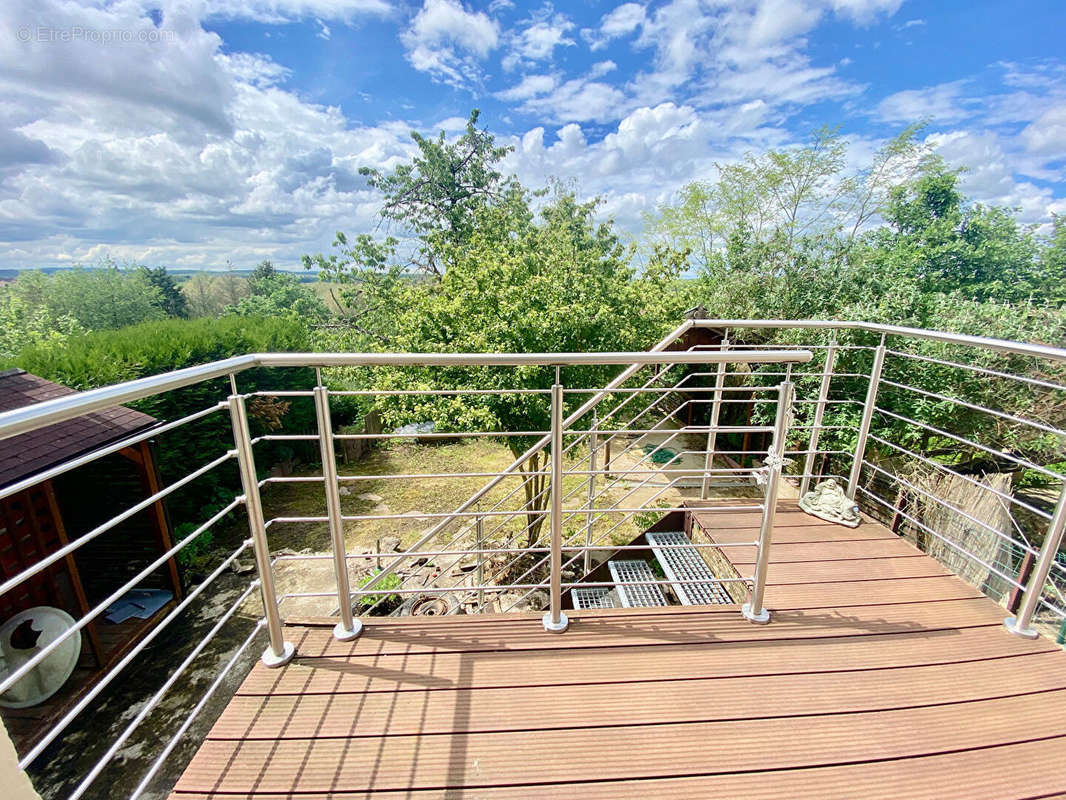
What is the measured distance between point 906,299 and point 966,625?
185 inches

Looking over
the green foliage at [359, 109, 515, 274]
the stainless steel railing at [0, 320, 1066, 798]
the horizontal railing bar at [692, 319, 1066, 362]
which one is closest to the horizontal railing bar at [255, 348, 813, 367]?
the stainless steel railing at [0, 320, 1066, 798]

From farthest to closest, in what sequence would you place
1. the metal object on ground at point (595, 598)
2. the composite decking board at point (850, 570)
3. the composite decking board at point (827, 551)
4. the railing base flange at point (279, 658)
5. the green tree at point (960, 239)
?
the green tree at point (960, 239), the metal object on ground at point (595, 598), the composite decking board at point (827, 551), the composite decking board at point (850, 570), the railing base flange at point (279, 658)

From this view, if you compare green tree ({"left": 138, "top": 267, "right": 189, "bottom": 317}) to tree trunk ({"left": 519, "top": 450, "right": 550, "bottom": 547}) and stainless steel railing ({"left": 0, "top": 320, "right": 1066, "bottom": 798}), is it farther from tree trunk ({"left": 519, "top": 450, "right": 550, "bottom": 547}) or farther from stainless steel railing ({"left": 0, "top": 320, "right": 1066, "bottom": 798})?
tree trunk ({"left": 519, "top": 450, "right": 550, "bottom": 547})

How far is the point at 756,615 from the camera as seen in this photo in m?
1.91

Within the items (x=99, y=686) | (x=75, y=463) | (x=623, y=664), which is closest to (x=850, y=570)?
(x=623, y=664)

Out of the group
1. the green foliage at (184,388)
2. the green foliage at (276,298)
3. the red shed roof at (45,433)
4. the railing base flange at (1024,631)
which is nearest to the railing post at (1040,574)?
the railing base flange at (1024,631)

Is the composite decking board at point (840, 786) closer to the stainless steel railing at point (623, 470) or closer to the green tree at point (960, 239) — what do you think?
the stainless steel railing at point (623, 470)

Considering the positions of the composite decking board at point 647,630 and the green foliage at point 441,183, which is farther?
the green foliage at point 441,183

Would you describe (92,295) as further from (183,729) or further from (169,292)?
(183,729)

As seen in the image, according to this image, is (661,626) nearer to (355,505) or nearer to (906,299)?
(906,299)

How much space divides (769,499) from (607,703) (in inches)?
38.5

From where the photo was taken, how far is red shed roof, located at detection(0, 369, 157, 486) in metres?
3.82

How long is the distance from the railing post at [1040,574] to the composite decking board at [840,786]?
73 cm

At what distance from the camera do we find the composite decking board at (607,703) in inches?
55.4
